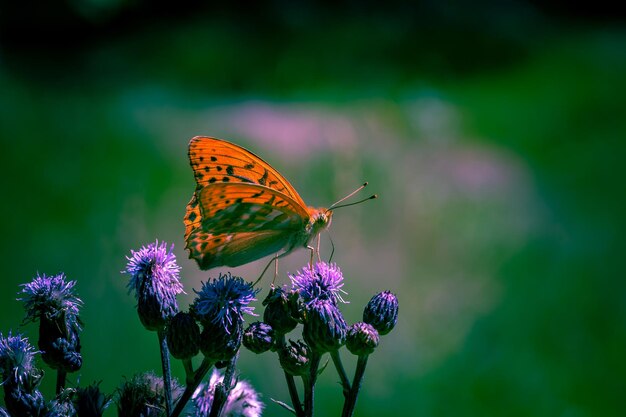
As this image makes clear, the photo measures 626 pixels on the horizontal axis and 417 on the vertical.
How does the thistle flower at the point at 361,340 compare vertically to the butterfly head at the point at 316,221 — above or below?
below

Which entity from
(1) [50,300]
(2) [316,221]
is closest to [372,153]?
(2) [316,221]

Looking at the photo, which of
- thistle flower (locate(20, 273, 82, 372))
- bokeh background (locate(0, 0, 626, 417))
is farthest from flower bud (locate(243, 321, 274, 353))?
bokeh background (locate(0, 0, 626, 417))

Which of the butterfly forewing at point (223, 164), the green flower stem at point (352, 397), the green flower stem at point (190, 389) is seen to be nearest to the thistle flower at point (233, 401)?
the green flower stem at point (190, 389)

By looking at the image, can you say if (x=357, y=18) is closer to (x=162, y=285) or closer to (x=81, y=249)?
(x=81, y=249)

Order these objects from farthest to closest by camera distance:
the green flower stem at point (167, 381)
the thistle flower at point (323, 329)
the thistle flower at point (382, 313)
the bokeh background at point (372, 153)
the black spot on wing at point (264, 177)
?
the bokeh background at point (372, 153) → the black spot on wing at point (264, 177) → the thistle flower at point (382, 313) → the thistle flower at point (323, 329) → the green flower stem at point (167, 381)

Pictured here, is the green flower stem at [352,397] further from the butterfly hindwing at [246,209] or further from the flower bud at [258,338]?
the butterfly hindwing at [246,209]

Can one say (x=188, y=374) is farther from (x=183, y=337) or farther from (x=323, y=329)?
(x=323, y=329)

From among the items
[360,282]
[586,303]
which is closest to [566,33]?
[586,303]

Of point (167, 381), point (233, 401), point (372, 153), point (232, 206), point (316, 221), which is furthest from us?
point (372, 153)
